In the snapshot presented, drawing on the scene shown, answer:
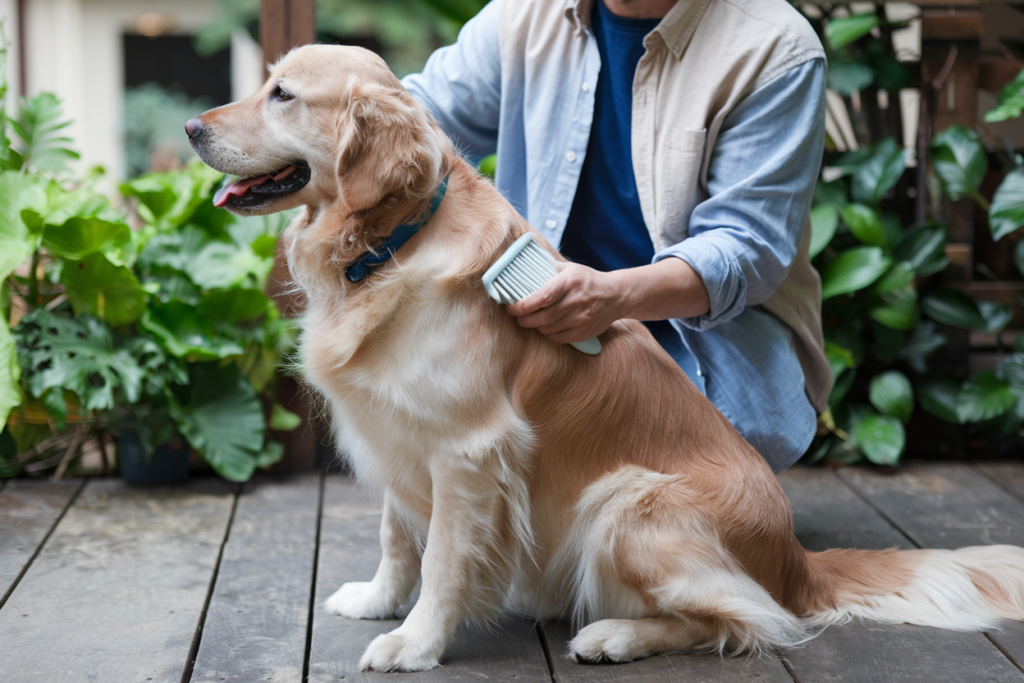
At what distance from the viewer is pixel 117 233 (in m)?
2.51

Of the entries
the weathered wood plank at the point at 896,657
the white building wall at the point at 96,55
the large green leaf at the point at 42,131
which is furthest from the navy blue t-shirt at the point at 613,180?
the white building wall at the point at 96,55

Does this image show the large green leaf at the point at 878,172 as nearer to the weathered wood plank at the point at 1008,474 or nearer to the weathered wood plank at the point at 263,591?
the weathered wood plank at the point at 1008,474

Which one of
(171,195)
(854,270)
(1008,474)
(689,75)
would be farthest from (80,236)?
(1008,474)

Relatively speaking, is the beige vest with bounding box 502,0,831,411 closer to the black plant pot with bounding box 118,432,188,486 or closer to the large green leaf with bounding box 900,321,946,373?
the large green leaf with bounding box 900,321,946,373

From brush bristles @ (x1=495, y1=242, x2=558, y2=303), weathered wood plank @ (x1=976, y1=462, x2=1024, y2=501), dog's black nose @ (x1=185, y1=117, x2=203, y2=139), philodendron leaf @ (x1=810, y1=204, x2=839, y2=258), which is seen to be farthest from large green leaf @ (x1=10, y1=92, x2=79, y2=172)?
weathered wood plank @ (x1=976, y1=462, x2=1024, y2=501)

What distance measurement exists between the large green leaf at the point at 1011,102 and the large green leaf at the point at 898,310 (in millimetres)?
604

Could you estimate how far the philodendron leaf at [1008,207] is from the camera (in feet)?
8.79

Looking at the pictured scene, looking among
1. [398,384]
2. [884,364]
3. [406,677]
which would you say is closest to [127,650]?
[406,677]

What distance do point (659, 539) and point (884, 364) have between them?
6.01 ft

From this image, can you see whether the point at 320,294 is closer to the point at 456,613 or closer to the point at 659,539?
the point at 456,613

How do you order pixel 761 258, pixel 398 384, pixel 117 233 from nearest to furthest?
1. pixel 398 384
2. pixel 761 258
3. pixel 117 233

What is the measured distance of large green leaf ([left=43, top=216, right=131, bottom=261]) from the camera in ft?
7.93

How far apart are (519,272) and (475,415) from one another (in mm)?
273

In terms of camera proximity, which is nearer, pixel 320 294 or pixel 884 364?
pixel 320 294
